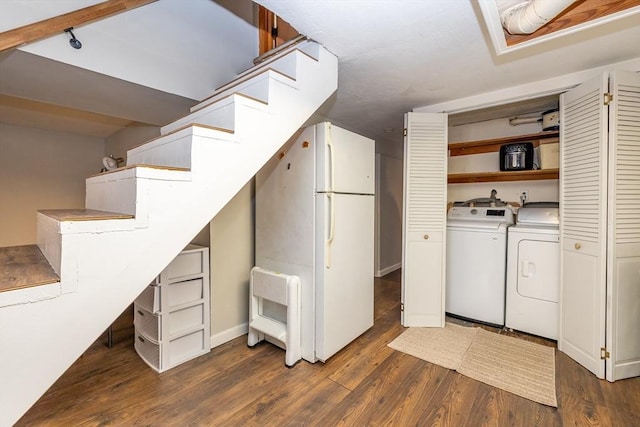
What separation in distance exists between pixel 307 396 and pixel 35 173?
455 centimetres

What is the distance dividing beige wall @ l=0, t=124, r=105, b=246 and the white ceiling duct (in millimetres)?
5261

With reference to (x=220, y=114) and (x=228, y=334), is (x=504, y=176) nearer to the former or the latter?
(x=220, y=114)

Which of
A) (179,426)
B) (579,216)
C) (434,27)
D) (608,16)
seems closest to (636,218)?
(579,216)

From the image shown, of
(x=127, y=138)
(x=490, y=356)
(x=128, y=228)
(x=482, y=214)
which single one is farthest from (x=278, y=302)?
(x=127, y=138)

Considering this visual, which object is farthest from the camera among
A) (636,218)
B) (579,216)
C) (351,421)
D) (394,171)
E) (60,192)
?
(394,171)

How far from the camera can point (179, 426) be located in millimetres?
1590

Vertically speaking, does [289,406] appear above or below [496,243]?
below

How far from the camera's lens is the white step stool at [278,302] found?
2.18 meters

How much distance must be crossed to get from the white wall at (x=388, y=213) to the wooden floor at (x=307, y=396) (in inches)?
104

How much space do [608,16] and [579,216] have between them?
4.53ft

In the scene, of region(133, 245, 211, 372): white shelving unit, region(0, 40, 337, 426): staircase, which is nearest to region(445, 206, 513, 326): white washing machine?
region(0, 40, 337, 426): staircase

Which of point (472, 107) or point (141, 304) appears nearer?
point (141, 304)

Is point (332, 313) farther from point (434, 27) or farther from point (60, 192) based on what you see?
point (60, 192)

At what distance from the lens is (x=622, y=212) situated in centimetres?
197
